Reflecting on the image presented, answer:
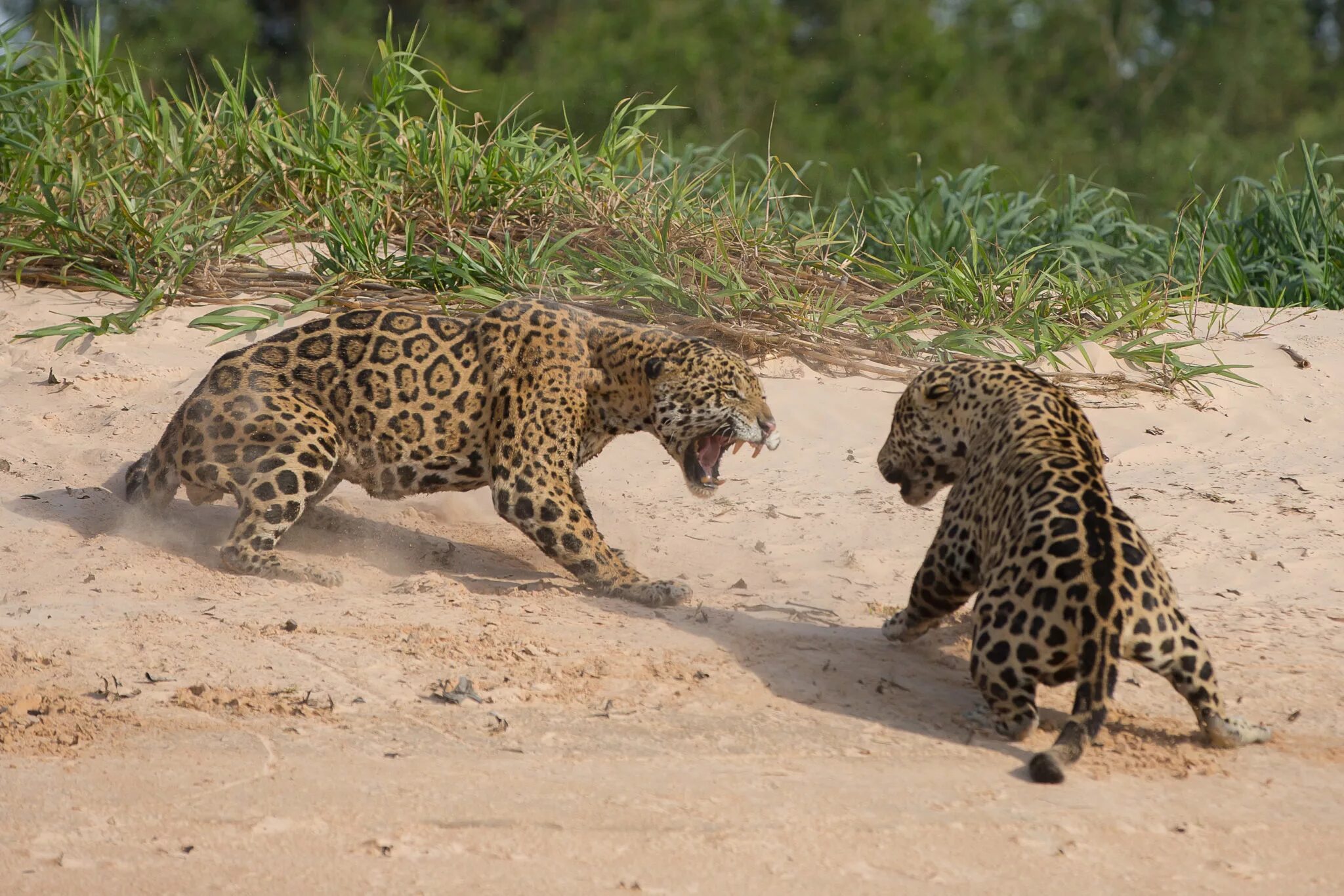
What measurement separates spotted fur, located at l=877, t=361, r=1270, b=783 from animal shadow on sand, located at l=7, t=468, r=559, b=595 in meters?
1.74

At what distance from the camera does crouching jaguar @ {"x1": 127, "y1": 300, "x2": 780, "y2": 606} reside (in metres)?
5.82

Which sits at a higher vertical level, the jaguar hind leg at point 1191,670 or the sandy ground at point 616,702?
the jaguar hind leg at point 1191,670

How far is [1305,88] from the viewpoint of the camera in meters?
31.0

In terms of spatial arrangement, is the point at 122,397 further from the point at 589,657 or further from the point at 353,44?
the point at 353,44

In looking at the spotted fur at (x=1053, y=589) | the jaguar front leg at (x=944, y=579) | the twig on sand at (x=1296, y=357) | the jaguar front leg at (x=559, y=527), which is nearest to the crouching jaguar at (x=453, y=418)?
the jaguar front leg at (x=559, y=527)

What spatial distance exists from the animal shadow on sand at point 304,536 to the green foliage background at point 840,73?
12.5 meters

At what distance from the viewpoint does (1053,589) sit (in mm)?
4305

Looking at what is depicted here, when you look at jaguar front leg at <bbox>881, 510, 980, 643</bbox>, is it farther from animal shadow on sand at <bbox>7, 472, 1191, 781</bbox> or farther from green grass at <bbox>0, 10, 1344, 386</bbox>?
green grass at <bbox>0, 10, 1344, 386</bbox>

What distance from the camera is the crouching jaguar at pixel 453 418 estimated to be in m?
5.82

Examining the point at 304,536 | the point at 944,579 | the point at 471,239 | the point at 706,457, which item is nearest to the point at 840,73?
the point at 471,239

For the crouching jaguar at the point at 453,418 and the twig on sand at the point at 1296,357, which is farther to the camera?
the twig on sand at the point at 1296,357

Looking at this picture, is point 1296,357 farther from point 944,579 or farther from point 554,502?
point 554,502

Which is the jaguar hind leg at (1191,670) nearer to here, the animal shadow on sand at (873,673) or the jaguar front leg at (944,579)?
the animal shadow on sand at (873,673)

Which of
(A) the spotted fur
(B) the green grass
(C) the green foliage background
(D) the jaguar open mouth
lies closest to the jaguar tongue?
(D) the jaguar open mouth
